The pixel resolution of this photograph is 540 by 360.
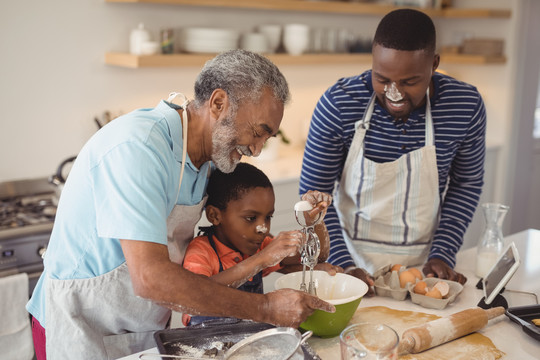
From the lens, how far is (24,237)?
2252 millimetres

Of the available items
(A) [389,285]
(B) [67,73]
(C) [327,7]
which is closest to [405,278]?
(A) [389,285]

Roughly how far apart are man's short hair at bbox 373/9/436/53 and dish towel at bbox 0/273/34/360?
1697mm

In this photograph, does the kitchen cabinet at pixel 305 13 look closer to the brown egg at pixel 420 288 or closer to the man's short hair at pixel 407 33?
the man's short hair at pixel 407 33

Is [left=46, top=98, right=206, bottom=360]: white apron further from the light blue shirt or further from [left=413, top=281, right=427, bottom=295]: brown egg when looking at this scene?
[left=413, top=281, right=427, bottom=295]: brown egg

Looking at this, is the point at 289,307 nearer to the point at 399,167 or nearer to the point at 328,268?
the point at 328,268

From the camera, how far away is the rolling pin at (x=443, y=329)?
1213 mm

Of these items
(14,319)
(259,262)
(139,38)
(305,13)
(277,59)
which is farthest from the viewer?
(305,13)

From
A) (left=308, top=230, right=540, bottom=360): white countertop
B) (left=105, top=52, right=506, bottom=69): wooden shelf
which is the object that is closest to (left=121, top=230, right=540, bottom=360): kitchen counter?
(left=308, top=230, right=540, bottom=360): white countertop

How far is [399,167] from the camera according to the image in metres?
1.74

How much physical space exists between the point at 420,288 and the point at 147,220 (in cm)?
78

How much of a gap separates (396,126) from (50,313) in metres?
1.12

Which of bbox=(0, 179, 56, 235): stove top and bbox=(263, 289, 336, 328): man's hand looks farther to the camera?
bbox=(0, 179, 56, 235): stove top

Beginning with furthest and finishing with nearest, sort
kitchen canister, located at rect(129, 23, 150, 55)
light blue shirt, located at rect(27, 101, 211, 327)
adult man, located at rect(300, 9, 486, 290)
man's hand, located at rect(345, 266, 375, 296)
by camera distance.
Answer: kitchen canister, located at rect(129, 23, 150, 55) → adult man, located at rect(300, 9, 486, 290) → man's hand, located at rect(345, 266, 375, 296) → light blue shirt, located at rect(27, 101, 211, 327)

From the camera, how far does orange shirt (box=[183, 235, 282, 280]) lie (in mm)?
1380
